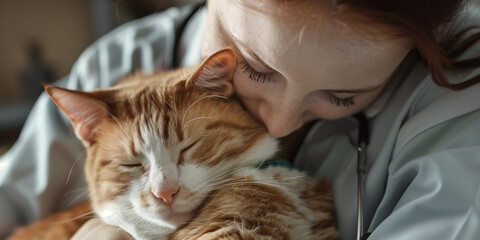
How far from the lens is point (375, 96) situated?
1.03 meters

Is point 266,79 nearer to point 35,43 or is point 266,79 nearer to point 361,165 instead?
point 361,165

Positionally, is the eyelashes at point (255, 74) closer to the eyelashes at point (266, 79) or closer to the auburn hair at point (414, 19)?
the eyelashes at point (266, 79)

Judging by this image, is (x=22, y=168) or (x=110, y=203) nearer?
(x=110, y=203)

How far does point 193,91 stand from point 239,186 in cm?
27

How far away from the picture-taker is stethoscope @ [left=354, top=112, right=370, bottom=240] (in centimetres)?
90

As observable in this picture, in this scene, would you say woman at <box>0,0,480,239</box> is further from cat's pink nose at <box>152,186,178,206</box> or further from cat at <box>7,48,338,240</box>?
cat's pink nose at <box>152,186,178,206</box>

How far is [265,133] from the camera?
1073 mm

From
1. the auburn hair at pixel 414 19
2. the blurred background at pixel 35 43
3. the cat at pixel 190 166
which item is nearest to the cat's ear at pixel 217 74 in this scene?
the cat at pixel 190 166

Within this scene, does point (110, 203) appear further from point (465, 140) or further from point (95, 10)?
point (95, 10)

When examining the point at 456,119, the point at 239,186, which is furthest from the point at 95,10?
the point at 456,119

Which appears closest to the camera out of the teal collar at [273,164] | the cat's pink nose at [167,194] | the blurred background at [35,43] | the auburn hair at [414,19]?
the auburn hair at [414,19]

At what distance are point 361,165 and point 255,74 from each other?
1.14 ft

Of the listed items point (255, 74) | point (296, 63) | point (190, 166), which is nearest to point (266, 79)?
point (255, 74)

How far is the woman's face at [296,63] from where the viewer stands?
771 mm
